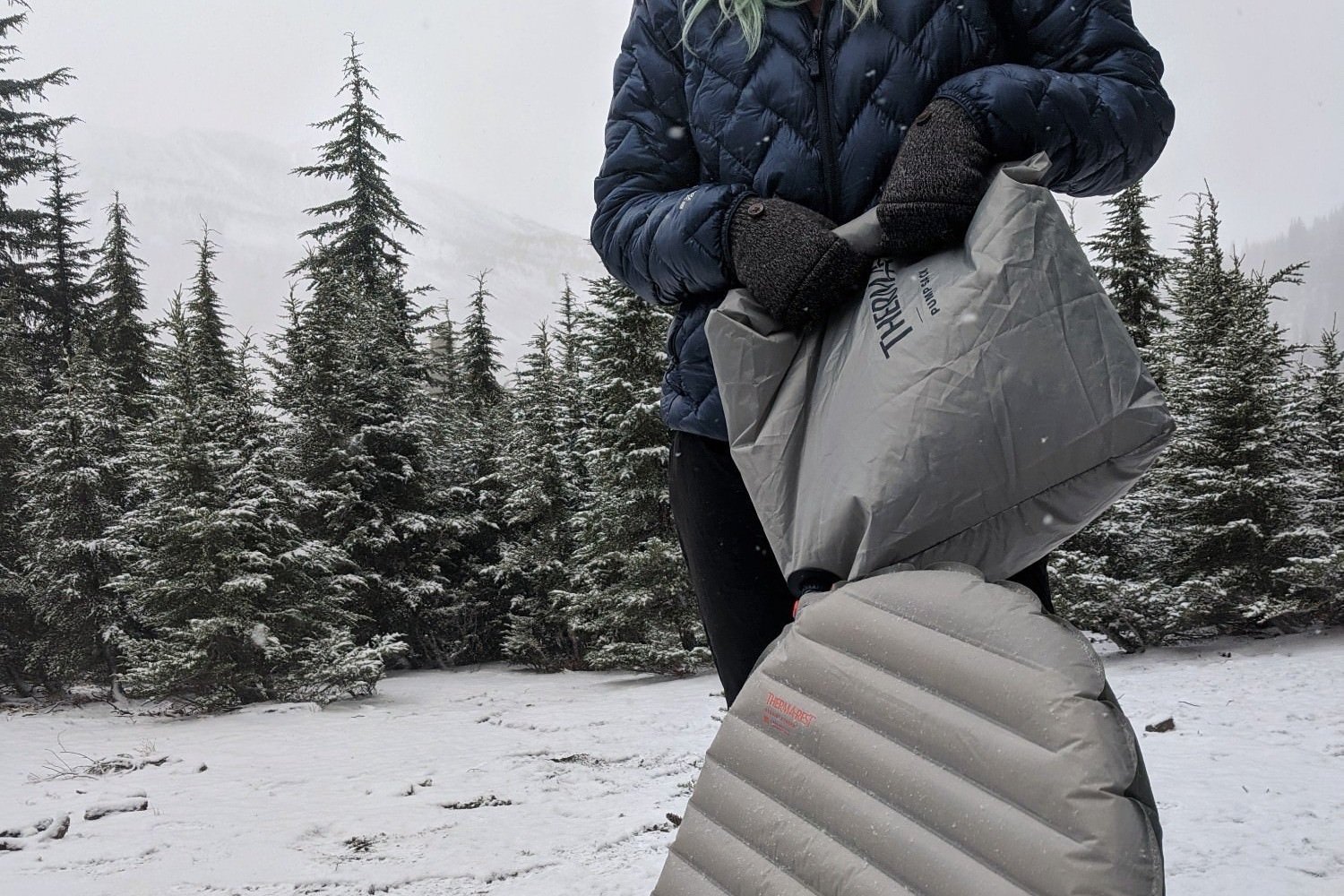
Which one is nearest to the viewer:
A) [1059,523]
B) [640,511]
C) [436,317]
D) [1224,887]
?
[1059,523]


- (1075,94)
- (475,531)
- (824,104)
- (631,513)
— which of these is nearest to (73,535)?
(475,531)

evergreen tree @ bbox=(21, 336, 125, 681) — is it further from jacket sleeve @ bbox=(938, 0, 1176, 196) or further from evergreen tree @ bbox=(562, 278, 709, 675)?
jacket sleeve @ bbox=(938, 0, 1176, 196)

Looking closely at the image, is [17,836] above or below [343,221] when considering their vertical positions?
below

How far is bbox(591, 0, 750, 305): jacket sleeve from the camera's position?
51.5 inches

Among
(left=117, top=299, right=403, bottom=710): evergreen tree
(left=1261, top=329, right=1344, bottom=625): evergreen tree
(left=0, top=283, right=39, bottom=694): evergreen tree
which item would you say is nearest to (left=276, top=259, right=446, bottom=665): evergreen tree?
(left=117, top=299, right=403, bottom=710): evergreen tree

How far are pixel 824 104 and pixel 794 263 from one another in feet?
0.95

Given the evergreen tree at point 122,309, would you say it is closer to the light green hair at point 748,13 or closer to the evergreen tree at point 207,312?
the evergreen tree at point 207,312

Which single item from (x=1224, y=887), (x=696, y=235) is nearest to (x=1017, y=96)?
(x=696, y=235)

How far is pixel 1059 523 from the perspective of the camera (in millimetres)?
1048

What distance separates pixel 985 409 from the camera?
99 cm

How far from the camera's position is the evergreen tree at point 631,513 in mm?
10531

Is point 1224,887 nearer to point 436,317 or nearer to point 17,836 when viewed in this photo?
point 17,836

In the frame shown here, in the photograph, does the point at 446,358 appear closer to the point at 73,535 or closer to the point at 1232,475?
the point at 73,535

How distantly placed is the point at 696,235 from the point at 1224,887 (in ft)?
9.81
